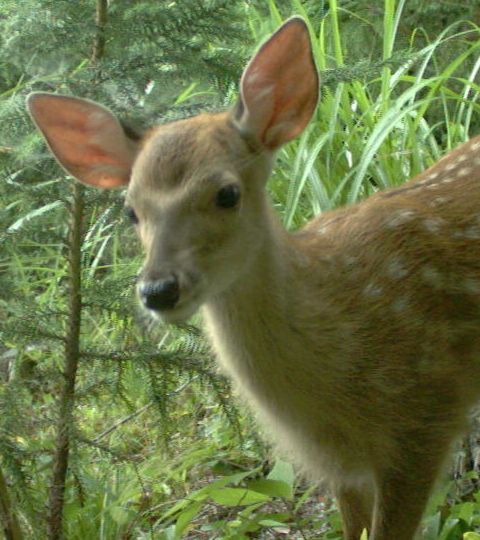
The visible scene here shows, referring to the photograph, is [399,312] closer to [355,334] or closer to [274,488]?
[355,334]

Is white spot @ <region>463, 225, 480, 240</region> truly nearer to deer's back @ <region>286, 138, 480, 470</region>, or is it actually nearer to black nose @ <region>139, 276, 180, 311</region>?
deer's back @ <region>286, 138, 480, 470</region>

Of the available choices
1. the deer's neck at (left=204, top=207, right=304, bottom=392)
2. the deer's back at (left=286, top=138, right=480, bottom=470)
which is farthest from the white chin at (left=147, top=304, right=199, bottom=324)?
the deer's back at (left=286, top=138, right=480, bottom=470)

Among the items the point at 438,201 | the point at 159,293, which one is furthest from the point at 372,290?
the point at 159,293

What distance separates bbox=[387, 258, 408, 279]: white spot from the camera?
3426mm

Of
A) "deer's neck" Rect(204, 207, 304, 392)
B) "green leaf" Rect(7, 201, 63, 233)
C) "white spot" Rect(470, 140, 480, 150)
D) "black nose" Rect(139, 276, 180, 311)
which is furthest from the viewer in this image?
"white spot" Rect(470, 140, 480, 150)

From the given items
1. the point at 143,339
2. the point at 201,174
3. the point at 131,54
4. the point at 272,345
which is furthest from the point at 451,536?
the point at 131,54

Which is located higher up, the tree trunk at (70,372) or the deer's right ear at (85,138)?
the deer's right ear at (85,138)

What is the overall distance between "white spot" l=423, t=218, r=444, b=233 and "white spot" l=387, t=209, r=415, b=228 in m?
0.05

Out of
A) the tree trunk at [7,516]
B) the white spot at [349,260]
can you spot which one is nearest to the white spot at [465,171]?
the white spot at [349,260]

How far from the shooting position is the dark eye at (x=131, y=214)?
3.14 metres

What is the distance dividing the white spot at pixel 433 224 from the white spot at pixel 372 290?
279mm

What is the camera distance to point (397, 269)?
3.44 meters

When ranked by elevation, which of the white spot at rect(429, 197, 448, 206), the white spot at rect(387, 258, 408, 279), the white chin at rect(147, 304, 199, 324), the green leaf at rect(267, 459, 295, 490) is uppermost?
the white chin at rect(147, 304, 199, 324)

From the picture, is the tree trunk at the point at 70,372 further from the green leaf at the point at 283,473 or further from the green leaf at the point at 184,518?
the green leaf at the point at 283,473
